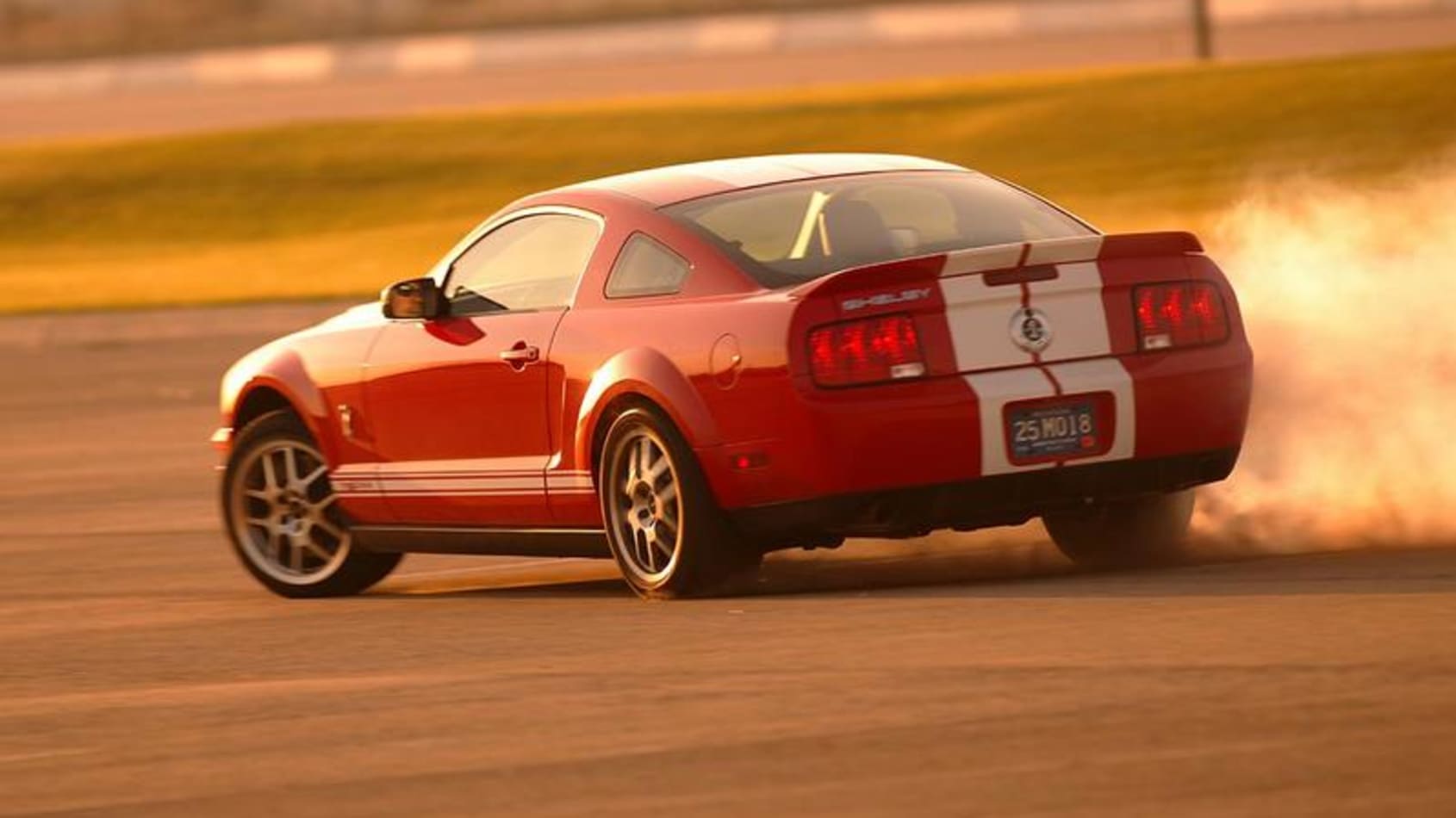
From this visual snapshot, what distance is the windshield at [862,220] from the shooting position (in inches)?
417

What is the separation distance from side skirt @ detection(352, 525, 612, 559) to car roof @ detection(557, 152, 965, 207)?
1.14m

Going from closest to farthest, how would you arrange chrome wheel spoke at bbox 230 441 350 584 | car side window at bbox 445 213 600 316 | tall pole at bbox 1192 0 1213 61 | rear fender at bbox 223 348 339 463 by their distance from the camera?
1. car side window at bbox 445 213 600 316
2. rear fender at bbox 223 348 339 463
3. chrome wheel spoke at bbox 230 441 350 584
4. tall pole at bbox 1192 0 1213 61

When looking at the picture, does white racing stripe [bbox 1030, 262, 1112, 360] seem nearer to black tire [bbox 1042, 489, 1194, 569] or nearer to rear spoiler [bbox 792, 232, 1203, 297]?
rear spoiler [bbox 792, 232, 1203, 297]

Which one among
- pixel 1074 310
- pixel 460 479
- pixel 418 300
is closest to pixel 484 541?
pixel 460 479

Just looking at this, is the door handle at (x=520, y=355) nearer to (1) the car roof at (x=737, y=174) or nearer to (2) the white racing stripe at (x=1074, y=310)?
(1) the car roof at (x=737, y=174)

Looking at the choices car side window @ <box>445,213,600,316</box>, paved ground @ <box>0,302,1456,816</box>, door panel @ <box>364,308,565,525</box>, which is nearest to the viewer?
paved ground @ <box>0,302,1456,816</box>

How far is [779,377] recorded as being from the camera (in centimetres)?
1007

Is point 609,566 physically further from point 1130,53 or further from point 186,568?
point 1130,53

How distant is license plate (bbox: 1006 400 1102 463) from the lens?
10.1 meters

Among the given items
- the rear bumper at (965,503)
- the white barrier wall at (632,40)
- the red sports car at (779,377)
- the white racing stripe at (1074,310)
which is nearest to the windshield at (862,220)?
the red sports car at (779,377)

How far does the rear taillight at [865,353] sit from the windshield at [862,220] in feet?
1.19

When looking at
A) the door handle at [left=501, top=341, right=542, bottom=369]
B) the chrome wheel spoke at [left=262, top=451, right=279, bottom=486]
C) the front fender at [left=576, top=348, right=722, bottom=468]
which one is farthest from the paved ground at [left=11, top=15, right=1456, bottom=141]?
the front fender at [left=576, top=348, right=722, bottom=468]

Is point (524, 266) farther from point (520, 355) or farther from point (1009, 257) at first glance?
point (1009, 257)

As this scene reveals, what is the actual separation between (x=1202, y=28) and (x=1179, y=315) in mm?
35072
